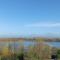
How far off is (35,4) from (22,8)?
238mm

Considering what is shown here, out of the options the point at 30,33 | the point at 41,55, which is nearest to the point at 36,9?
the point at 30,33

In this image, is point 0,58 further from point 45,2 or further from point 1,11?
point 45,2

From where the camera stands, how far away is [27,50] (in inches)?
208

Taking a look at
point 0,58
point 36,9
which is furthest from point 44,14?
point 0,58

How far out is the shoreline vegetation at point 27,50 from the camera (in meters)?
5.22

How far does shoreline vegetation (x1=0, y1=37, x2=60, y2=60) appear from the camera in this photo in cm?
522

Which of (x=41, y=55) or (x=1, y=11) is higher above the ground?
(x=1, y=11)

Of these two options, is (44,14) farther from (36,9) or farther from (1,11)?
(1,11)

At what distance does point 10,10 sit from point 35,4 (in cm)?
45

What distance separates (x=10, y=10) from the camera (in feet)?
17.5

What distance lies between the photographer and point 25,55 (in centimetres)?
528

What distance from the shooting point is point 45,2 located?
5250 millimetres

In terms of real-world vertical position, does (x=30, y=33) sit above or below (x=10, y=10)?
below

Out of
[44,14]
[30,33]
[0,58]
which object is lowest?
[0,58]
